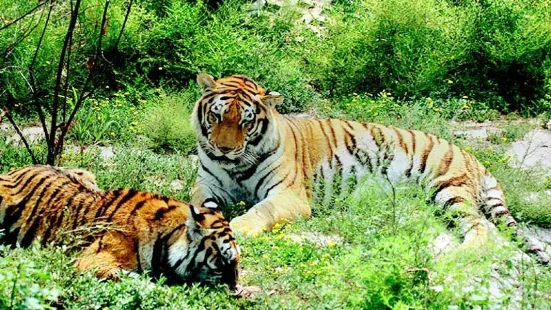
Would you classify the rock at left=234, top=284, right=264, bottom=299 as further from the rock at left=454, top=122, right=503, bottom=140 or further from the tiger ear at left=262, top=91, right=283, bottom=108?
the rock at left=454, top=122, right=503, bottom=140

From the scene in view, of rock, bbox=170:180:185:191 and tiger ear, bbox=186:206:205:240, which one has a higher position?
tiger ear, bbox=186:206:205:240

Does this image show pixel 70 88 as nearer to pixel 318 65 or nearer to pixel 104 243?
pixel 318 65

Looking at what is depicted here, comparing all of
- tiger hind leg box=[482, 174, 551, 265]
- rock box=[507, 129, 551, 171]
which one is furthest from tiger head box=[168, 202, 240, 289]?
rock box=[507, 129, 551, 171]

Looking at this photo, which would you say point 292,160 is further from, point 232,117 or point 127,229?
point 127,229

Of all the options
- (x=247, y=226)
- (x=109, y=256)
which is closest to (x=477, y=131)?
(x=247, y=226)

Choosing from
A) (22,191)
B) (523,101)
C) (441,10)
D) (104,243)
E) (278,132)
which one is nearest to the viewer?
(104,243)

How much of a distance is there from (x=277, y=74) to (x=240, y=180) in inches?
124

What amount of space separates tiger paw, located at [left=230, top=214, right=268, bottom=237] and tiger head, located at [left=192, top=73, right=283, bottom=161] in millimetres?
684

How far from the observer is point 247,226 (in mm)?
6086

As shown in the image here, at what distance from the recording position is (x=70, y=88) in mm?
9312

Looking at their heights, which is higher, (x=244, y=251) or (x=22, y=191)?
(x=22, y=191)

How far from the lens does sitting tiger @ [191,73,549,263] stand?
669 centimetres

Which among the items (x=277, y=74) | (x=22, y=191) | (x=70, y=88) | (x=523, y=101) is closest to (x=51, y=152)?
(x=22, y=191)

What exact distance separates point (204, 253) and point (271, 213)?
1734 millimetres
